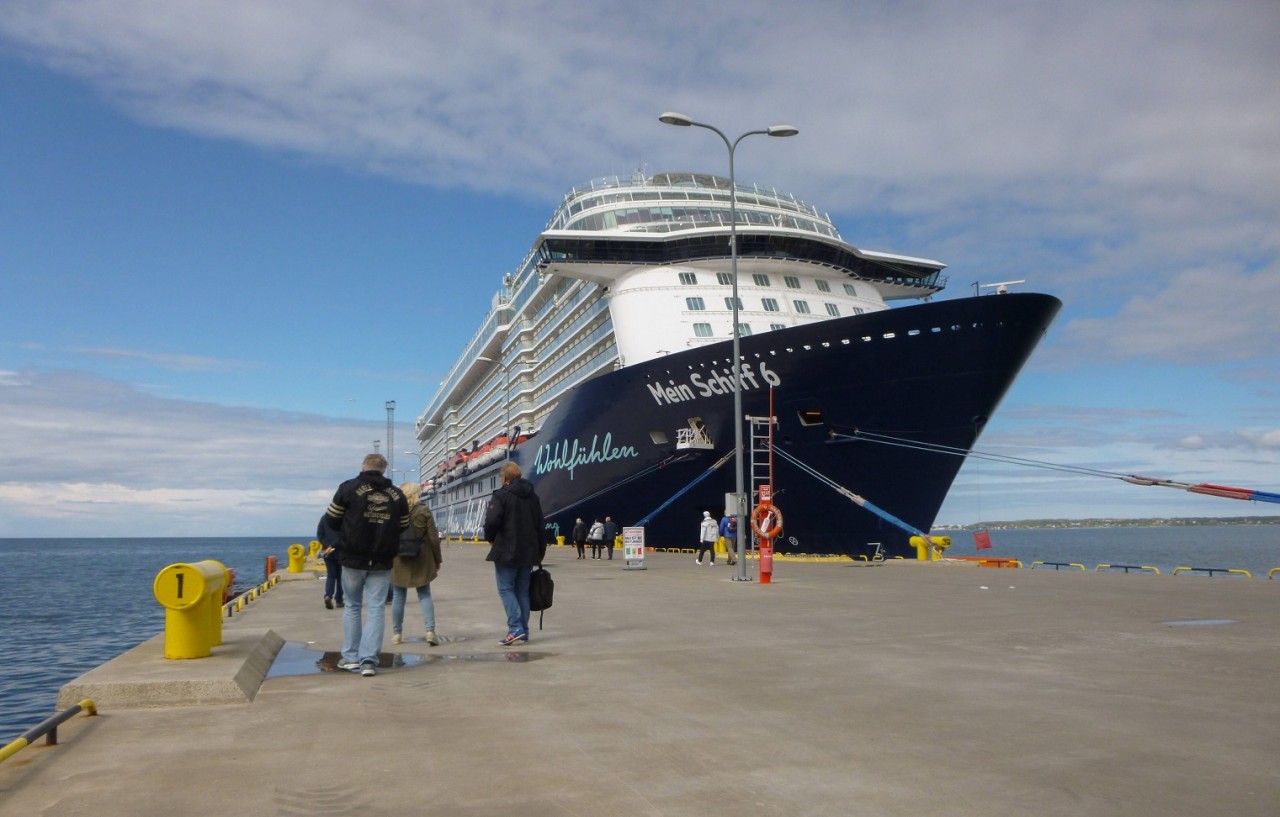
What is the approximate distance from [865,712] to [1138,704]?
167 cm

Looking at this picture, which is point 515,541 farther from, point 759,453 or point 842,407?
point 759,453

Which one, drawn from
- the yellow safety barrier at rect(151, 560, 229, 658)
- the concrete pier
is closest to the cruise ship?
the concrete pier

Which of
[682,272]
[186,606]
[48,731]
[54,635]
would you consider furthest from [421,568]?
[682,272]

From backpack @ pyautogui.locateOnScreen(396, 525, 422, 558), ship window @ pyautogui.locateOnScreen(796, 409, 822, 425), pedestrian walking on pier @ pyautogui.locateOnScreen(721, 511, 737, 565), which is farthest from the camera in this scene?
ship window @ pyautogui.locateOnScreen(796, 409, 822, 425)

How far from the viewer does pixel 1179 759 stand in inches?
179

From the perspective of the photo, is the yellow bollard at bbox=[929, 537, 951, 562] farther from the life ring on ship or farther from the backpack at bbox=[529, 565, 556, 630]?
the backpack at bbox=[529, 565, 556, 630]

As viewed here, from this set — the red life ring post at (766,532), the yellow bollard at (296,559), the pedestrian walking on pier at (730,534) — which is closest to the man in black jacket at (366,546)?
the red life ring post at (766,532)

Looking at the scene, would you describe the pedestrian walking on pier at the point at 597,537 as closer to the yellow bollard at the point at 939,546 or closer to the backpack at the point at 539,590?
the yellow bollard at the point at 939,546

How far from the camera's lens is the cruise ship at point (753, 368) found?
22.5m

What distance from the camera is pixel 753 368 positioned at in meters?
24.2

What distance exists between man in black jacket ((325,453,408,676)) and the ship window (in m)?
17.3

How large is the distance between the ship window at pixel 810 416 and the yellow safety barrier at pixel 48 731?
19581mm

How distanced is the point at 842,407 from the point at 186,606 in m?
18.4

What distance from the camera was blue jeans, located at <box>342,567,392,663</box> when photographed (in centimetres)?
738
